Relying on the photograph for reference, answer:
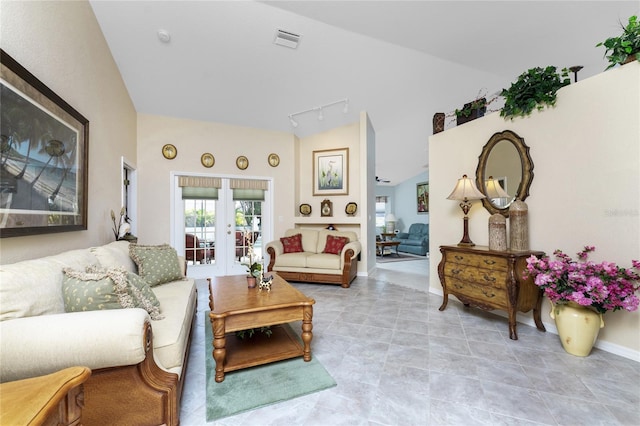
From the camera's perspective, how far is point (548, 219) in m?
2.56

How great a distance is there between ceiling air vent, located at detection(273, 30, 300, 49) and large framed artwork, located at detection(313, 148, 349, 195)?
2.38 m

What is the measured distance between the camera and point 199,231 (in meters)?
4.95

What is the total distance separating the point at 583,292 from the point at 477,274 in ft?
2.68

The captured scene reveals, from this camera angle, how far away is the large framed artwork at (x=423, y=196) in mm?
9281

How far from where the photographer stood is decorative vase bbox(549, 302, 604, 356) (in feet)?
6.77

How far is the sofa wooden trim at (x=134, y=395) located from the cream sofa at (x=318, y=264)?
3.09 metres

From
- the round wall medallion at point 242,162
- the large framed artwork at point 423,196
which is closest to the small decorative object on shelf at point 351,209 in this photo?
the round wall medallion at point 242,162

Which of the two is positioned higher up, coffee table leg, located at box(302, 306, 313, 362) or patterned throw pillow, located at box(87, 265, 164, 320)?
patterned throw pillow, located at box(87, 265, 164, 320)

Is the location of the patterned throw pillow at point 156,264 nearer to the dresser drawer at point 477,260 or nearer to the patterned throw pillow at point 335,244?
the patterned throw pillow at point 335,244

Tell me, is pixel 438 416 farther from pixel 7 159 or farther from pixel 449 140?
pixel 449 140

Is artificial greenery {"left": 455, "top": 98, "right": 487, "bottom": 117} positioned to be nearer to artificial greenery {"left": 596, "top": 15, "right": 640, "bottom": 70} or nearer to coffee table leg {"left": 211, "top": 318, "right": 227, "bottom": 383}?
artificial greenery {"left": 596, "top": 15, "right": 640, "bottom": 70}

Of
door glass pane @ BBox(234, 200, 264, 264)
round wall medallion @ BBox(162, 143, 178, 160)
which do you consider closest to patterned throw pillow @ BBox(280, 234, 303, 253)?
door glass pane @ BBox(234, 200, 264, 264)

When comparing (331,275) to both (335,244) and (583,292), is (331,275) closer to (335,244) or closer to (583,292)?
(335,244)

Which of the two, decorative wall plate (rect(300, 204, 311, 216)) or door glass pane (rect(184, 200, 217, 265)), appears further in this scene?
decorative wall plate (rect(300, 204, 311, 216))
